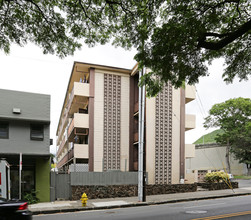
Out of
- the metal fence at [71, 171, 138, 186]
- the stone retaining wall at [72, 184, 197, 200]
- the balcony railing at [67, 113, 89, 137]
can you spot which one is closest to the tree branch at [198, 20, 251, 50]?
the metal fence at [71, 171, 138, 186]

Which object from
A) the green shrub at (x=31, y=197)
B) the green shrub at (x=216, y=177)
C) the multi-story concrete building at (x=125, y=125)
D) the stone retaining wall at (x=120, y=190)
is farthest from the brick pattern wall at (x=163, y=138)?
the green shrub at (x=31, y=197)

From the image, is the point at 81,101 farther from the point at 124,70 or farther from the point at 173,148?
the point at 173,148

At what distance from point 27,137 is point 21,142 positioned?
441 millimetres

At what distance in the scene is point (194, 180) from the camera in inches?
910

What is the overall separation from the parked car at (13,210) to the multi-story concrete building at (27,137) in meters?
7.70

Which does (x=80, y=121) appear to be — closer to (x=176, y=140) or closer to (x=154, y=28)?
(x=176, y=140)

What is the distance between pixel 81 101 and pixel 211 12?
18657mm

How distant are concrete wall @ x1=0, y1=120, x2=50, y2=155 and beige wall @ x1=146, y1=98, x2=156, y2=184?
809 centimetres

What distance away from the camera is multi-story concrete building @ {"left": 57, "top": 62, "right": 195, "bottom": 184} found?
→ 21781 mm

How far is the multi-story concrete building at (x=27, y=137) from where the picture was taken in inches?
631

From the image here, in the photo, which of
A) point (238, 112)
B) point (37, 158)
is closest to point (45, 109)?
point (37, 158)

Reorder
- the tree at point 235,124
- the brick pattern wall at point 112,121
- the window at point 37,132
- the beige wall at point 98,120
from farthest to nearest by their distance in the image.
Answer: the tree at point 235,124, the brick pattern wall at point 112,121, the beige wall at point 98,120, the window at point 37,132

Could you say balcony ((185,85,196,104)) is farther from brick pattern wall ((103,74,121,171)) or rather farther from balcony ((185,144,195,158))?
brick pattern wall ((103,74,121,171))

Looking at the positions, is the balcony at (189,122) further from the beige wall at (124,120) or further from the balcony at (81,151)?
the balcony at (81,151)
